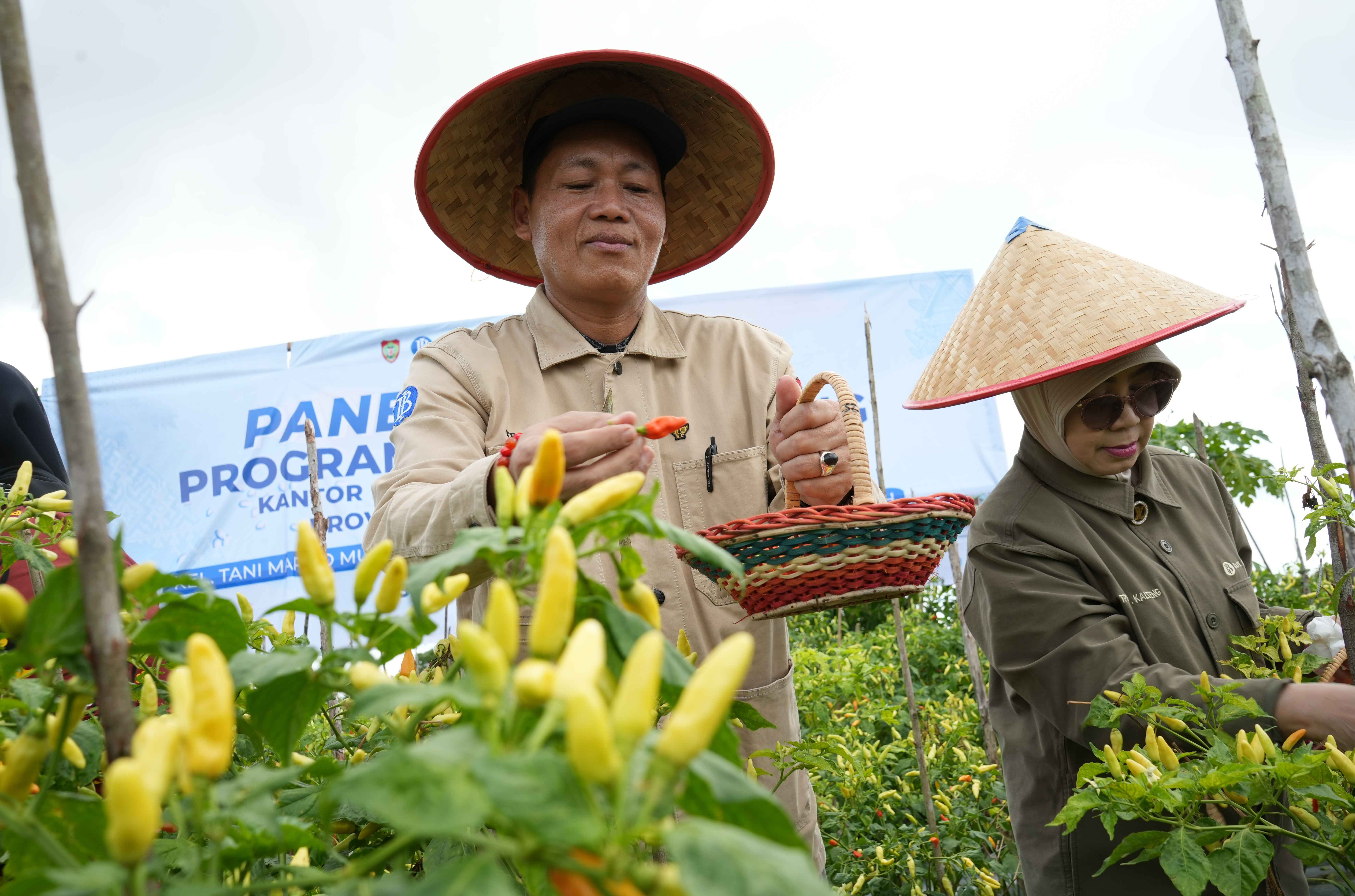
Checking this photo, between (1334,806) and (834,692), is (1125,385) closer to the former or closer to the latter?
(1334,806)

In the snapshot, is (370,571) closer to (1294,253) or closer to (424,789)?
(424,789)

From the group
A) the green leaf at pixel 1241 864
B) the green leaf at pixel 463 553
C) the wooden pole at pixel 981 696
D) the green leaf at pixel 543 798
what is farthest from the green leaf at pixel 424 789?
the wooden pole at pixel 981 696

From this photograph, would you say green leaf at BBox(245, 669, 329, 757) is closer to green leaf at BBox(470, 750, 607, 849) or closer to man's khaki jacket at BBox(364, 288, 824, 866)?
green leaf at BBox(470, 750, 607, 849)

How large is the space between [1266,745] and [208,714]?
129 centimetres

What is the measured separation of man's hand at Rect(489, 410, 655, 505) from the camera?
108 cm

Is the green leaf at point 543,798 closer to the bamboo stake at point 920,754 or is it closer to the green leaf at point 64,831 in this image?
the green leaf at point 64,831

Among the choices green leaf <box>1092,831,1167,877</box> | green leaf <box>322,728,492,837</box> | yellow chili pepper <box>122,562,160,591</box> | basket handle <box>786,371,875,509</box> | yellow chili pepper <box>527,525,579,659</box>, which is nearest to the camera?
green leaf <box>322,728,492,837</box>

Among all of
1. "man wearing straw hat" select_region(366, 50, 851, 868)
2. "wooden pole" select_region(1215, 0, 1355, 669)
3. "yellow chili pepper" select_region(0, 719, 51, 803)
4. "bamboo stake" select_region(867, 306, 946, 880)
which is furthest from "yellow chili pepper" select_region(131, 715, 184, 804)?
"bamboo stake" select_region(867, 306, 946, 880)

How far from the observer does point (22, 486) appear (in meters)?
1.29

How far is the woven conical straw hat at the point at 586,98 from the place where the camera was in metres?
2.05

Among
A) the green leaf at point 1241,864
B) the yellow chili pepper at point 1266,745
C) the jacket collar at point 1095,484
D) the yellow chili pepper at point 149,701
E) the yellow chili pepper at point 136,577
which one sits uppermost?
the yellow chili pepper at point 136,577

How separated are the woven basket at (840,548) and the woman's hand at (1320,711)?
58cm

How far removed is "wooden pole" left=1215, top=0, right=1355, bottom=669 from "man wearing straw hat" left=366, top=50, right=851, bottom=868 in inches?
30.3

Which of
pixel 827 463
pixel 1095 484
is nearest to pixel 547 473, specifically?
pixel 827 463
